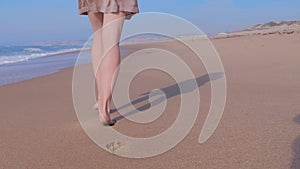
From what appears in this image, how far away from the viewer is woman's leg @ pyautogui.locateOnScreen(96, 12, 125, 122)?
87.4 inches

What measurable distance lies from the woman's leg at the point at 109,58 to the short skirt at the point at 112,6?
0.11 ft

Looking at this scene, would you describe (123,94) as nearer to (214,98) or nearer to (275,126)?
(214,98)

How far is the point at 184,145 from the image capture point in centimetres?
186

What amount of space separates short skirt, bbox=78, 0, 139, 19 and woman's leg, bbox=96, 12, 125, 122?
0.04 m

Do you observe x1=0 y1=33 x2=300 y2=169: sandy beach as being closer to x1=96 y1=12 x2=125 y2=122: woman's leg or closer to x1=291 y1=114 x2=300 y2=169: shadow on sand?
x1=291 y1=114 x2=300 y2=169: shadow on sand

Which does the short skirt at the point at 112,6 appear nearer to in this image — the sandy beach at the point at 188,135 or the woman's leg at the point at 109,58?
the woman's leg at the point at 109,58

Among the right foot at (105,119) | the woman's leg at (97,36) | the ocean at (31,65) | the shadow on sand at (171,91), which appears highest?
the woman's leg at (97,36)

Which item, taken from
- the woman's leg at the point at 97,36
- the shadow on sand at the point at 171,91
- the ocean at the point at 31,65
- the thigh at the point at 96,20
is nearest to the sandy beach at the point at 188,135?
the shadow on sand at the point at 171,91

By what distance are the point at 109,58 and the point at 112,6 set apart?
0.34 m

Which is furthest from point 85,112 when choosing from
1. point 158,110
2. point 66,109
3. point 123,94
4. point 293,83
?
point 293,83

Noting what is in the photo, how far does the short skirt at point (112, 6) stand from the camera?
7.26ft

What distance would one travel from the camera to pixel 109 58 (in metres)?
2.27

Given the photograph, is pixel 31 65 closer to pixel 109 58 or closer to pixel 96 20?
pixel 96 20

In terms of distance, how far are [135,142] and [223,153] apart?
0.53 metres
